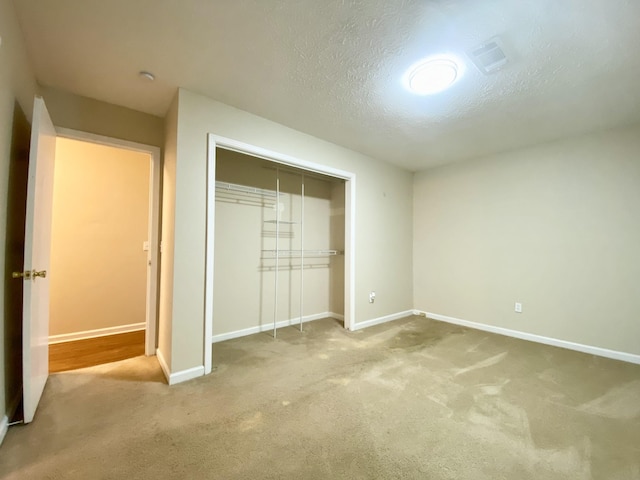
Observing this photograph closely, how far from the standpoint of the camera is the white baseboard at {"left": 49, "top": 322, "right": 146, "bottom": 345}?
10.6 feet

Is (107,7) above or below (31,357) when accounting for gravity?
above

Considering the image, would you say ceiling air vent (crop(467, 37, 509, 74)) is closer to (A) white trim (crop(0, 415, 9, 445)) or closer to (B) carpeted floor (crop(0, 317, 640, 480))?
(B) carpeted floor (crop(0, 317, 640, 480))

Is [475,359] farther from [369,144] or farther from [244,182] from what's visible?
[244,182]

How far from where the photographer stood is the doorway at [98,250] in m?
3.27

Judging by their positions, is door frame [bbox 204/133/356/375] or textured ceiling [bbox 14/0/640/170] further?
door frame [bbox 204/133/356/375]

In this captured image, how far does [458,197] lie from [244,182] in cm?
316

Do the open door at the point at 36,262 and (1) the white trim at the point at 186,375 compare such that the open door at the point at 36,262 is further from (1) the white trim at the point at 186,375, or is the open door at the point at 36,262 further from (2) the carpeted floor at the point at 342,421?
(1) the white trim at the point at 186,375

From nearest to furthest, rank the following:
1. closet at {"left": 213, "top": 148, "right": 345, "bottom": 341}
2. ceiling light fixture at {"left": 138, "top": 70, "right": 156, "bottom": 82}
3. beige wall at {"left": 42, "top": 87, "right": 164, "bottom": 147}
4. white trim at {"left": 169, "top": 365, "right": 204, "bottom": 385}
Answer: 1. ceiling light fixture at {"left": 138, "top": 70, "right": 156, "bottom": 82}
2. white trim at {"left": 169, "top": 365, "right": 204, "bottom": 385}
3. beige wall at {"left": 42, "top": 87, "right": 164, "bottom": 147}
4. closet at {"left": 213, "top": 148, "right": 345, "bottom": 341}

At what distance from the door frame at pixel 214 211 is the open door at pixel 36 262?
1.06m

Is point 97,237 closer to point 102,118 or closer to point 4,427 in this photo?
point 102,118

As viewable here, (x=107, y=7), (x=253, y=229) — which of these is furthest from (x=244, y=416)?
(x=107, y=7)

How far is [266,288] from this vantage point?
369 centimetres

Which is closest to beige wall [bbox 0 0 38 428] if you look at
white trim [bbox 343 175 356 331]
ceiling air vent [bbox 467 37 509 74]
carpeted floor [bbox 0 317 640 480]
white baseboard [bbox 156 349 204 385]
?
carpeted floor [bbox 0 317 640 480]

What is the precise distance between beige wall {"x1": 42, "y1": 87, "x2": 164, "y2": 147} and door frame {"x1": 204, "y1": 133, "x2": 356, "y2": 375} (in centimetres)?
85
